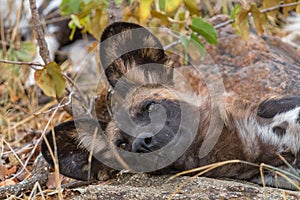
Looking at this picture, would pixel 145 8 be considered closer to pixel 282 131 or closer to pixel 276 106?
pixel 276 106

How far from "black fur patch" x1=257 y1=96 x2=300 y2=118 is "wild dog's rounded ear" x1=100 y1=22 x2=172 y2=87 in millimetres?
566

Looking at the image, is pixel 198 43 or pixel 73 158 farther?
pixel 198 43

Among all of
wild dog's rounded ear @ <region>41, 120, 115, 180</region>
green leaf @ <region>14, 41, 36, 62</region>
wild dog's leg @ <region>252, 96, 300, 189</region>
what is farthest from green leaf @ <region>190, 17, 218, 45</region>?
green leaf @ <region>14, 41, 36, 62</region>

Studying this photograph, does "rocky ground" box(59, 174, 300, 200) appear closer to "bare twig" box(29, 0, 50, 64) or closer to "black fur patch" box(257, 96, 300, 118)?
"black fur patch" box(257, 96, 300, 118)

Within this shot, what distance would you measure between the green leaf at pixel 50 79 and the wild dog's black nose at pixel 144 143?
779 millimetres

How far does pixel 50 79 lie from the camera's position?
339 cm

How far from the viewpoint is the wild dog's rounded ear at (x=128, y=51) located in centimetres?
325

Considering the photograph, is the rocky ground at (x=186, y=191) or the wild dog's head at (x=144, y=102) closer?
the rocky ground at (x=186, y=191)

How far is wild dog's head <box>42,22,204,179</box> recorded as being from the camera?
288 cm

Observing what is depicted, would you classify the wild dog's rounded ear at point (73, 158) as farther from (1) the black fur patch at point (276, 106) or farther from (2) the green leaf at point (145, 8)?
(2) the green leaf at point (145, 8)

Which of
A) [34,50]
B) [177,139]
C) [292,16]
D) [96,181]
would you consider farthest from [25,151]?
[292,16]

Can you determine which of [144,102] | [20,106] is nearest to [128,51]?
[144,102]

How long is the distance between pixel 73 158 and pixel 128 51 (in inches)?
26.2

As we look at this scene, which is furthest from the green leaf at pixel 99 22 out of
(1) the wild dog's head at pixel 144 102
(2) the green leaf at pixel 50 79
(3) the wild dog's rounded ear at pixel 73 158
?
(3) the wild dog's rounded ear at pixel 73 158
